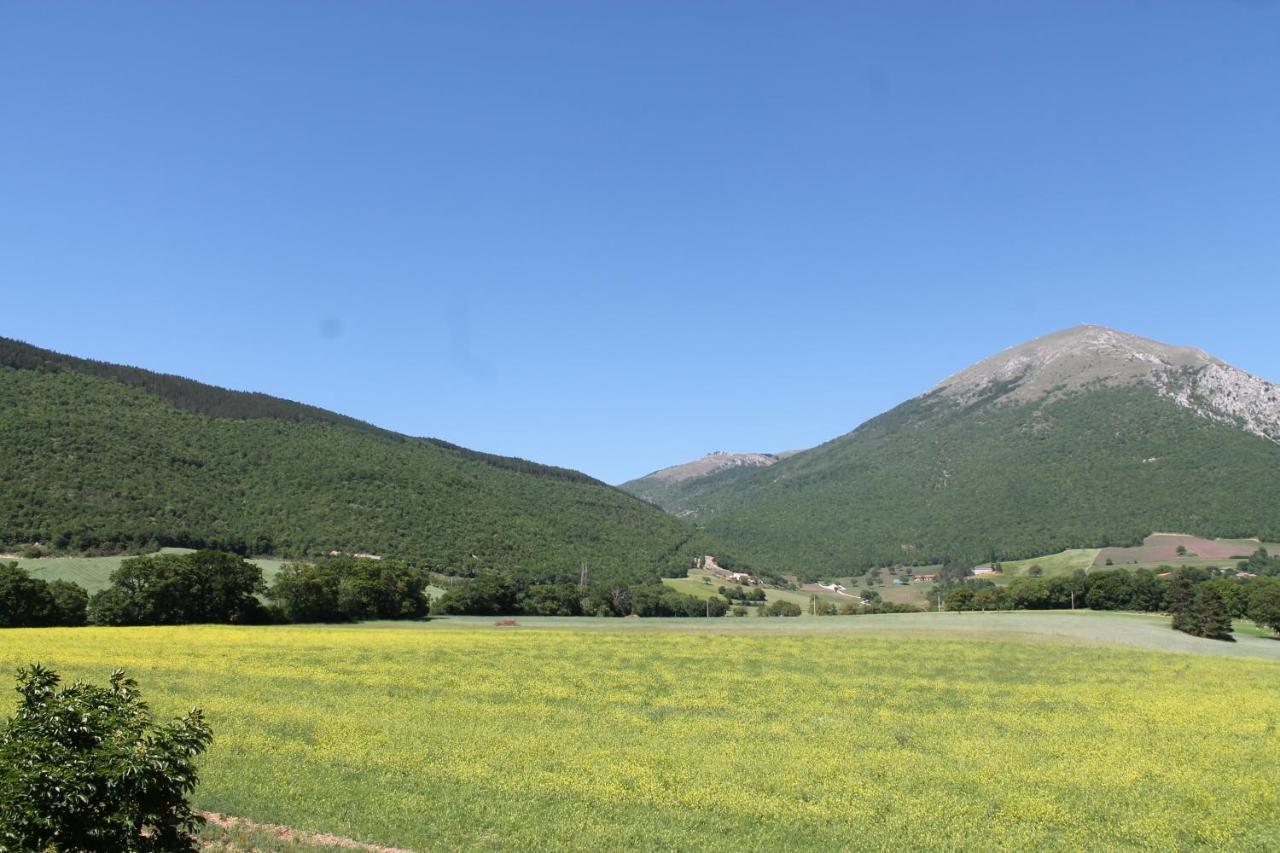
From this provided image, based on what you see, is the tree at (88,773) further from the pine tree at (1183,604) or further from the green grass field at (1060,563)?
the green grass field at (1060,563)

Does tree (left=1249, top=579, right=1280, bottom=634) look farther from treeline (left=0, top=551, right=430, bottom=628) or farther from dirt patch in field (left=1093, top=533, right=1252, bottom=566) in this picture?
treeline (left=0, top=551, right=430, bottom=628)

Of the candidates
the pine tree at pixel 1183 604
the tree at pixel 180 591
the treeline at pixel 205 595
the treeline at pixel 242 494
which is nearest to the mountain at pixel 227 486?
the treeline at pixel 242 494

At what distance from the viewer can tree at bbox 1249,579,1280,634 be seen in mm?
90125

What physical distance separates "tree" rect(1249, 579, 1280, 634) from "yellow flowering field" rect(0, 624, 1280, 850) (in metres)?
49.8

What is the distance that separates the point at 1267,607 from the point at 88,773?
111m

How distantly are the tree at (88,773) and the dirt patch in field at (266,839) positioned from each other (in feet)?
16.4

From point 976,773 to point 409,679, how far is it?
2549cm

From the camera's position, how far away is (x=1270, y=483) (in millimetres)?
199125

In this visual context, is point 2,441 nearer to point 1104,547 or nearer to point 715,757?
point 715,757

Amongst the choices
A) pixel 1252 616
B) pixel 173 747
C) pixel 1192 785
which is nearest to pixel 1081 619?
pixel 1252 616

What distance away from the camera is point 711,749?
25750 mm

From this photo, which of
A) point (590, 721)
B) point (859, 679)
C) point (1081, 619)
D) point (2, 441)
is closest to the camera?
point (590, 721)

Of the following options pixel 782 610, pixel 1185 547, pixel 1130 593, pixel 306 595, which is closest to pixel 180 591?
pixel 306 595

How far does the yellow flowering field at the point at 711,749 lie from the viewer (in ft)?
60.8
